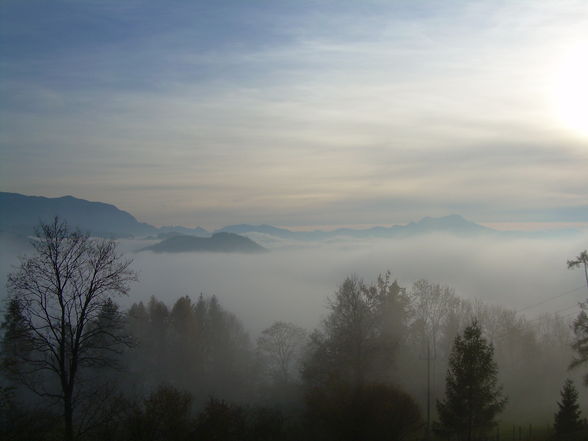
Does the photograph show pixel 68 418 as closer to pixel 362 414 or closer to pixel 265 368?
pixel 362 414

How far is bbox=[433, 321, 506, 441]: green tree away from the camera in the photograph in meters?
24.3

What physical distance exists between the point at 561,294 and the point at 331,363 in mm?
188741

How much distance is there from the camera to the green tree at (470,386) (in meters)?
24.3

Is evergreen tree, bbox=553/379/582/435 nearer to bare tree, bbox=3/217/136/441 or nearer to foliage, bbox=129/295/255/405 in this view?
bare tree, bbox=3/217/136/441

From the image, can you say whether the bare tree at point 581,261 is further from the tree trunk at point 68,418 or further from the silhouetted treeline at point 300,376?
the tree trunk at point 68,418

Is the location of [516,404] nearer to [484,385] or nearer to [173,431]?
[484,385]

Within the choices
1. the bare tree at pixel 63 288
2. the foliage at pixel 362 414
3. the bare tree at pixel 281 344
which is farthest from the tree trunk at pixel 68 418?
the bare tree at pixel 281 344

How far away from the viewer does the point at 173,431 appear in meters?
19.0

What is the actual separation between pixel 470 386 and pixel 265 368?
1712 inches

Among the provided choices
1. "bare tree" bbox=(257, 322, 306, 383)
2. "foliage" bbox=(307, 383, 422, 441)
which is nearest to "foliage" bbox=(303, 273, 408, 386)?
"foliage" bbox=(307, 383, 422, 441)

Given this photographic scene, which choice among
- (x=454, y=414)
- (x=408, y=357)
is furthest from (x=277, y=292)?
(x=454, y=414)

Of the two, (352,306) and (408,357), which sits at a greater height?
(352,306)

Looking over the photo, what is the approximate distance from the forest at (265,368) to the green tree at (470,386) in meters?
0.07

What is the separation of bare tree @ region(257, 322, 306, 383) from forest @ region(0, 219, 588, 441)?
0.22 meters
